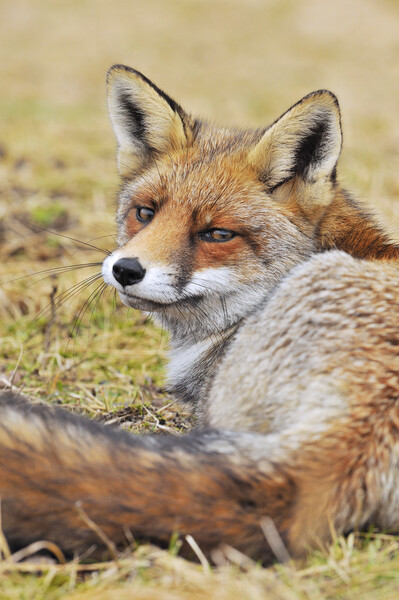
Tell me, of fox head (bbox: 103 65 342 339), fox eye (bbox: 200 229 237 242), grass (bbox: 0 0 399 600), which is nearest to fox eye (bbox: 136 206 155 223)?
fox head (bbox: 103 65 342 339)

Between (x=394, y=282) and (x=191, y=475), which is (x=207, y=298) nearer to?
(x=394, y=282)

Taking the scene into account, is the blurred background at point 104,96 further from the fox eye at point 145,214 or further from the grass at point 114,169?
the fox eye at point 145,214

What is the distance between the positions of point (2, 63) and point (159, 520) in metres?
20.2

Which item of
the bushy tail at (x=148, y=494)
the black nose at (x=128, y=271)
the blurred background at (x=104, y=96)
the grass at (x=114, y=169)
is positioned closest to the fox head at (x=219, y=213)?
the black nose at (x=128, y=271)

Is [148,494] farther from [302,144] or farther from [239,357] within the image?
[302,144]

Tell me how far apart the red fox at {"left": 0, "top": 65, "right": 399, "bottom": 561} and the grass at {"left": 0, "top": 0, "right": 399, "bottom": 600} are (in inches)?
6.7

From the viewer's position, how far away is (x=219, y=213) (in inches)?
168

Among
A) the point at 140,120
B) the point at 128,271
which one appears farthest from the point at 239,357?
the point at 140,120

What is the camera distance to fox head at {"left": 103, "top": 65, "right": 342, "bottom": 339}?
4.07 meters

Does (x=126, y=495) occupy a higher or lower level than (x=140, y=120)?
lower

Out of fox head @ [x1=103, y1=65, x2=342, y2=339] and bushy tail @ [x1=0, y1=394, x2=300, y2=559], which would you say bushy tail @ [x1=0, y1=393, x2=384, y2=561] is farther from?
fox head @ [x1=103, y1=65, x2=342, y2=339]

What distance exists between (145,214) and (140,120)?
2.85ft

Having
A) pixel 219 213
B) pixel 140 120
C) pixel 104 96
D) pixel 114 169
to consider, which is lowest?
pixel 219 213

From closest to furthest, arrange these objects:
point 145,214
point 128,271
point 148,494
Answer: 1. point 148,494
2. point 128,271
3. point 145,214
